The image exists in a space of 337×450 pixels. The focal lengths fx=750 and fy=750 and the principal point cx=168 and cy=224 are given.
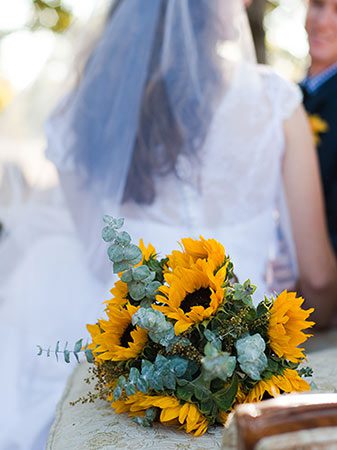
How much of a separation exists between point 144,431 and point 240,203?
1188mm

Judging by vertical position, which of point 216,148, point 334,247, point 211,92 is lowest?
point 334,247

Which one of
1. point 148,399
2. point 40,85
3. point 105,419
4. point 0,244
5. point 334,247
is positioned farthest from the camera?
point 334,247

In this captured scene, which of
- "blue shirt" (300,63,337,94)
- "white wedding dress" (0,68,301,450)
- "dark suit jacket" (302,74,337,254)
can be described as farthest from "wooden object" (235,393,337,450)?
"blue shirt" (300,63,337,94)

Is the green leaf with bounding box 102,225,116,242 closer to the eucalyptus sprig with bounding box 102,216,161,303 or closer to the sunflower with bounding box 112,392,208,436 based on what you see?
the eucalyptus sprig with bounding box 102,216,161,303

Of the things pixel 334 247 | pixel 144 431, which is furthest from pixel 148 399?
pixel 334 247

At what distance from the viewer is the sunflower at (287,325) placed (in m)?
1.47

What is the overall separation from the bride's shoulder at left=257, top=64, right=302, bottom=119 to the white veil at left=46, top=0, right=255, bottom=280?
0.30 ft

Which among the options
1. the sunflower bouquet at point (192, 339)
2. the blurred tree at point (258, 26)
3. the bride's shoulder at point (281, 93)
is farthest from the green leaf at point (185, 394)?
the blurred tree at point (258, 26)

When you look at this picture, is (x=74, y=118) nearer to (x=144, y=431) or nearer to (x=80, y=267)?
(x=80, y=267)

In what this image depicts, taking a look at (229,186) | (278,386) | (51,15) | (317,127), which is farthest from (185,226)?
(51,15)

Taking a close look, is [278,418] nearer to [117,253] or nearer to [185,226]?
[117,253]

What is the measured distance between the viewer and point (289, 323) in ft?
4.93

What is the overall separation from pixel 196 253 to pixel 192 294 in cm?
10

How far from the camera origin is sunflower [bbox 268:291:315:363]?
4.84 ft
